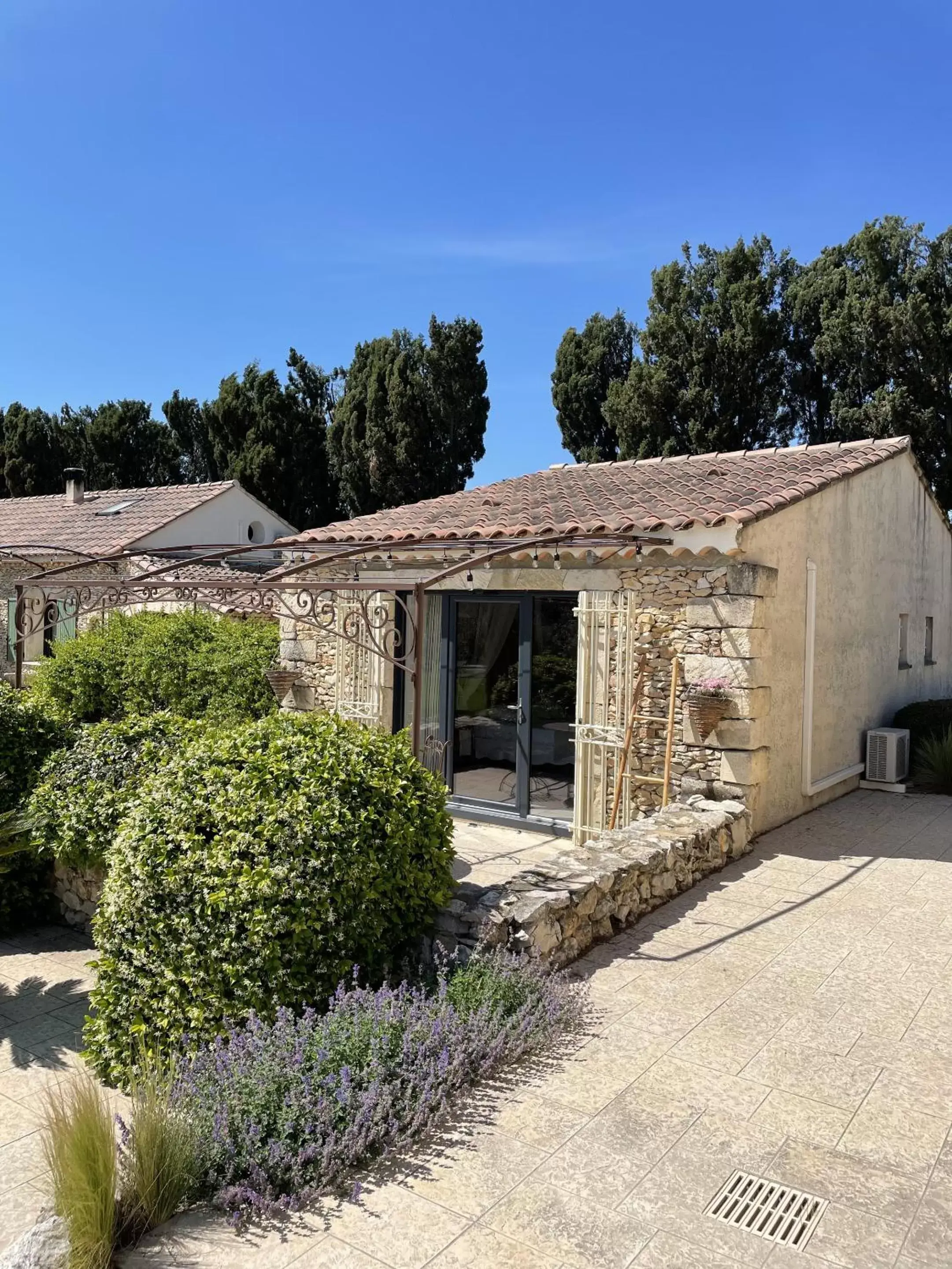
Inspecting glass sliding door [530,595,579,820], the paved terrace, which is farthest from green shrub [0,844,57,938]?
glass sliding door [530,595,579,820]

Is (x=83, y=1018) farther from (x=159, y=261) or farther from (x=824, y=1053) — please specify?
(x=159, y=261)

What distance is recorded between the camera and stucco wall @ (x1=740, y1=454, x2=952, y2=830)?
8.92 metres

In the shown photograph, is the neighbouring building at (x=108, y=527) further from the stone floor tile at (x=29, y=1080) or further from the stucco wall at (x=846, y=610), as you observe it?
the stone floor tile at (x=29, y=1080)

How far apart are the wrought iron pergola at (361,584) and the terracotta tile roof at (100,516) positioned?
629 cm

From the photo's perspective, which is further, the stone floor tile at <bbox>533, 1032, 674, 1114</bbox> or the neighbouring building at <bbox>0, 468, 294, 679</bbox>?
the neighbouring building at <bbox>0, 468, 294, 679</bbox>

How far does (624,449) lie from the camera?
25.8m

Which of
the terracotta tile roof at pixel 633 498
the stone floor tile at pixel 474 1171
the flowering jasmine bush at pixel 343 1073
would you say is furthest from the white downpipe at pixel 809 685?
the stone floor tile at pixel 474 1171

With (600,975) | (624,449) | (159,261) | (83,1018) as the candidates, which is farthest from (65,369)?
(600,975)

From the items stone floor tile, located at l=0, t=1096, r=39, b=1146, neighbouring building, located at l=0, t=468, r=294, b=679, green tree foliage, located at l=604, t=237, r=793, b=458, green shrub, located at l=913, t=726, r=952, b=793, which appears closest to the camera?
stone floor tile, located at l=0, t=1096, r=39, b=1146

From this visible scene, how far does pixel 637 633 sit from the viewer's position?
352 inches

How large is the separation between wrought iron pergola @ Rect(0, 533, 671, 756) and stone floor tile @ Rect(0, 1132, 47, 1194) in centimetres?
300

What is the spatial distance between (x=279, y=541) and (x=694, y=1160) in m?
9.83

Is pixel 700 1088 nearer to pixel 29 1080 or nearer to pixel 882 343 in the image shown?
pixel 29 1080

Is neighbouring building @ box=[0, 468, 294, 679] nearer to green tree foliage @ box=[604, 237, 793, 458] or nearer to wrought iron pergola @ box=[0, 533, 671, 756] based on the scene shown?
wrought iron pergola @ box=[0, 533, 671, 756]
